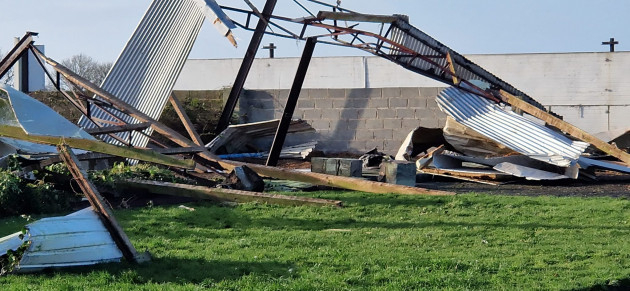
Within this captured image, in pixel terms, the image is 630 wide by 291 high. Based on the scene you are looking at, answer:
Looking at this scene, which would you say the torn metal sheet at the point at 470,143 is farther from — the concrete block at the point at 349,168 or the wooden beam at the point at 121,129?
the wooden beam at the point at 121,129

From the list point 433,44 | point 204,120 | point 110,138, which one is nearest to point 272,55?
point 204,120

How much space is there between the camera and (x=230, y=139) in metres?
19.1

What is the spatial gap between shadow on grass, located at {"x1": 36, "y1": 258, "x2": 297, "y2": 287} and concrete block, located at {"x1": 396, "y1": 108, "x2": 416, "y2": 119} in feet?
44.9

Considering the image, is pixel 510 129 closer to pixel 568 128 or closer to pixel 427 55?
pixel 568 128

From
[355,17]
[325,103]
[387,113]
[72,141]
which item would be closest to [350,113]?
[325,103]

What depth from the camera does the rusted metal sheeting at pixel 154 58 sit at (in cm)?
1584

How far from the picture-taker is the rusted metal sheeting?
1584 cm

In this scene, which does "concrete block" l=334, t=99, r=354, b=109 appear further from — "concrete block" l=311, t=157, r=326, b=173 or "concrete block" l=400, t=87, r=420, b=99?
"concrete block" l=311, t=157, r=326, b=173

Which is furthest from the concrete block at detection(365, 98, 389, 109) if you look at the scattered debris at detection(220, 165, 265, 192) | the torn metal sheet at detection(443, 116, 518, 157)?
the scattered debris at detection(220, 165, 265, 192)

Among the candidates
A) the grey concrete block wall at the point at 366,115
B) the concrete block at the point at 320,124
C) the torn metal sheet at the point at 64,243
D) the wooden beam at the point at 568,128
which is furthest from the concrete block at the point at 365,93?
the torn metal sheet at the point at 64,243

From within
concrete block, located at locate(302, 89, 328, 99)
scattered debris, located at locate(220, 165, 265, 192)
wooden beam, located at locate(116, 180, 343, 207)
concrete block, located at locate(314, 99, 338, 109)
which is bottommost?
wooden beam, located at locate(116, 180, 343, 207)

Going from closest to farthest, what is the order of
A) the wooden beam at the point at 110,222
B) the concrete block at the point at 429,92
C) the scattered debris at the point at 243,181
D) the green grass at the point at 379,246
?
the green grass at the point at 379,246 → the wooden beam at the point at 110,222 → the scattered debris at the point at 243,181 → the concrete block at the point at 429,92

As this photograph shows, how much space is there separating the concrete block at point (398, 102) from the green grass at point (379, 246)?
8.78 meters

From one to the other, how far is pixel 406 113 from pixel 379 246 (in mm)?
12646
